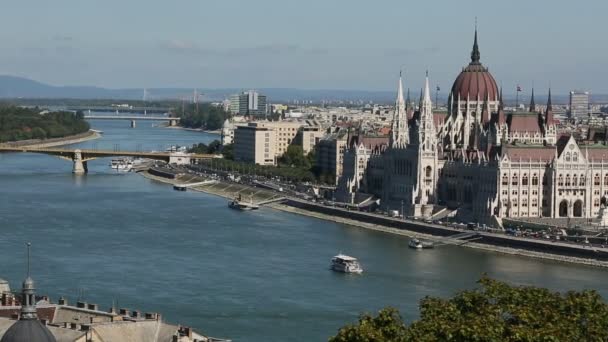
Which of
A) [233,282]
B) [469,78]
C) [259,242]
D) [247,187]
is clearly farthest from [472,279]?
[247,187]

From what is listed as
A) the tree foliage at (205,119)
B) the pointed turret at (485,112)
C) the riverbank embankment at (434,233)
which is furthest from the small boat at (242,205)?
the tree foliage at (205,119)

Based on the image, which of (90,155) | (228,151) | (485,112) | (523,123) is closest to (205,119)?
(228,151)

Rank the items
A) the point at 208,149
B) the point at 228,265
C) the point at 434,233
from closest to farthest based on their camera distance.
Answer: the point at 228,265 < the point at 434,233 < the point at 208,149

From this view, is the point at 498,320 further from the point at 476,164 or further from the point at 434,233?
the point at 476,164

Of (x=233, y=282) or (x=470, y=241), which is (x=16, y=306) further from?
(x=470, y=241)

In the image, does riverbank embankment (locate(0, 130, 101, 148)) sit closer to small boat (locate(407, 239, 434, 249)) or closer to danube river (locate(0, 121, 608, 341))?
danube river (locate(0, 121, 608, 341))
